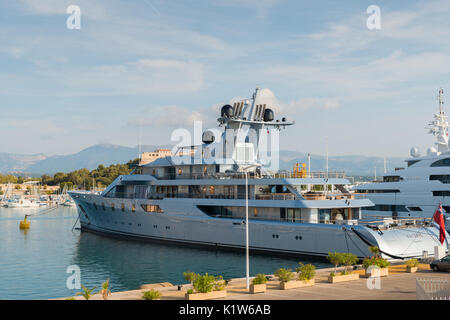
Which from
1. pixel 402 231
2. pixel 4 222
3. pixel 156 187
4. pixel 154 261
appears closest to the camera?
pixel 402 231

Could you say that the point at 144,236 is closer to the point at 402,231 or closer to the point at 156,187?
the point at 156,187

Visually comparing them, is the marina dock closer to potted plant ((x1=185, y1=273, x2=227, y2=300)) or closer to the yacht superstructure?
potted plant ((x1=185, y1=273, x2=227, y2=300))

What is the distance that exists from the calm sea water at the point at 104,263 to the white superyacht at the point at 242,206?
1342 mm

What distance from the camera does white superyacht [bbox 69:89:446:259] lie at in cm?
3143

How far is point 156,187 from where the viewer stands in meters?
43.7

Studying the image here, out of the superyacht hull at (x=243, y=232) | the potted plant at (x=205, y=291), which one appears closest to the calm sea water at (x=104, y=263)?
the superyacht hull at (x=243, y=232)

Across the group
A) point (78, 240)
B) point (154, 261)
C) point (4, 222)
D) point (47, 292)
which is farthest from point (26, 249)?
point (4, 222)

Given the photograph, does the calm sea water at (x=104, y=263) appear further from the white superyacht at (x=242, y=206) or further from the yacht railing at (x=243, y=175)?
the yacht railing at (x=243, y=175)

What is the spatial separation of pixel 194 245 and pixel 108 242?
10143 millimetres

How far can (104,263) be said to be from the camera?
34.5m

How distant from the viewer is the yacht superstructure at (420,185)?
149 feet

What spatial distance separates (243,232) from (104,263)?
10.2 metres

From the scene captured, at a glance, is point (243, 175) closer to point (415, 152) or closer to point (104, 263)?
point (104, 263)

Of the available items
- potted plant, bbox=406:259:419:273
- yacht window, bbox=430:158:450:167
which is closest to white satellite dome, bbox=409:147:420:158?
yacht window, bbox=430:158:450:167
